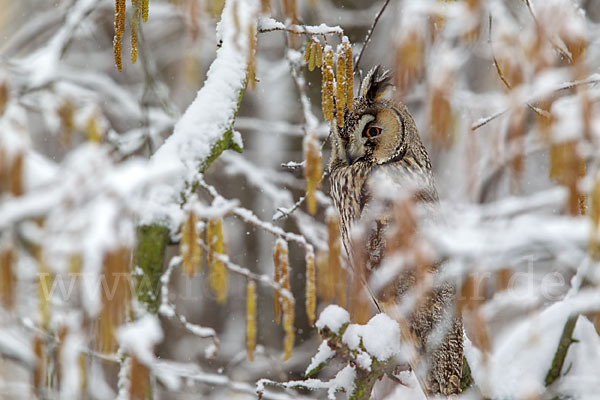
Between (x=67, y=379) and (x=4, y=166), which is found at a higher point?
(x=4, y=166)

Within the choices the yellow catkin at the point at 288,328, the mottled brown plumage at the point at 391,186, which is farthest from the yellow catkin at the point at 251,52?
the mottled brown plumage at the point at 391,186

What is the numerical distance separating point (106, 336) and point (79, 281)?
0.22 meters

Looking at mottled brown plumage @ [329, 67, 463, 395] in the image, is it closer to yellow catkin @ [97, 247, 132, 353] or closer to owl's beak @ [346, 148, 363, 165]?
owl's beak @ [346, 148, 363, 165]

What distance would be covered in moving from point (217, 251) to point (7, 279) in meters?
0.74

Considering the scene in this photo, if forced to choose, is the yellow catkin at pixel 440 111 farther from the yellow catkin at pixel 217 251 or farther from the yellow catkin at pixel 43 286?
the yellow catkin at pixel 43 286

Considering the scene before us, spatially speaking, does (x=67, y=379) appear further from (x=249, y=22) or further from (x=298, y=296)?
(x=298, y=296)

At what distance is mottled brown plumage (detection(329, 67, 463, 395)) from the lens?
2.76 meters

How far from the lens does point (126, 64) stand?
6926mm

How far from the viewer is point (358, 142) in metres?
3.01

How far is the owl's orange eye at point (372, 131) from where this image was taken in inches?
117

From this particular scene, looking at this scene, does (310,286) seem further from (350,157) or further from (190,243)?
(350,157)

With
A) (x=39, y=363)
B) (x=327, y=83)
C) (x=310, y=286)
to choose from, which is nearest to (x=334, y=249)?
(x=310, y=286)

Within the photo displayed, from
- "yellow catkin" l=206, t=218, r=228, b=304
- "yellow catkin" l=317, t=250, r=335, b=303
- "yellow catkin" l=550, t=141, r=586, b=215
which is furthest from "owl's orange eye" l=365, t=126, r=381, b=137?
"yellow catkin" l=550, t=141, r=586, b=215

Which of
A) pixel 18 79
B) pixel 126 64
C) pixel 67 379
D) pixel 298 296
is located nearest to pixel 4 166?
pixel 67 379
